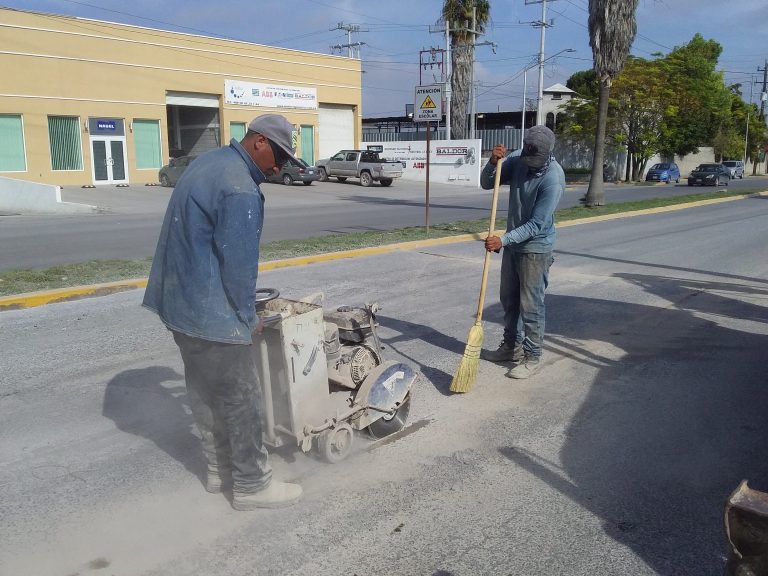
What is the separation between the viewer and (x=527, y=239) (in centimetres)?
548

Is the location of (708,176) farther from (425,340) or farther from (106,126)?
(425,340)

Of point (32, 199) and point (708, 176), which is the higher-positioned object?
point (708, 176)

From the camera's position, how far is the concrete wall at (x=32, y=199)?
2092 cm

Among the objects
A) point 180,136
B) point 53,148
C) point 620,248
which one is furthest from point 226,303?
point 180,136

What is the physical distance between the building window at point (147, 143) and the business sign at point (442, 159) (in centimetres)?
1357

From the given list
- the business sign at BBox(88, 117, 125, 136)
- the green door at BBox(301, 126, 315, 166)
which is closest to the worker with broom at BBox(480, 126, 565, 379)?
the business sign at BBox(88, 117, 125, 136)

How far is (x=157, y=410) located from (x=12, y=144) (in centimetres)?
2861

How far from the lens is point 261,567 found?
3.06m

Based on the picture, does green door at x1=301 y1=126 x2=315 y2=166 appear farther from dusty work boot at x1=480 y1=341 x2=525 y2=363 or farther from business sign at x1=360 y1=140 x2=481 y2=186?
dusty work boot at x1=480 y1=341 x2=525 y2=363

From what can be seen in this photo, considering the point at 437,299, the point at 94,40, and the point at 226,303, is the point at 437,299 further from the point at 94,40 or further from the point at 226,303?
the point at 94,40

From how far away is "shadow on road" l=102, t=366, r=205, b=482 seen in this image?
Answer: 13.9 ft

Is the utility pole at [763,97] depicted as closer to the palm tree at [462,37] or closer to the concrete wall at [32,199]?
the palm tree at [462,37]

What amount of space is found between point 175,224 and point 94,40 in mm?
31503

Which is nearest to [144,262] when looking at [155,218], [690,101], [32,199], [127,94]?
[155,218]
